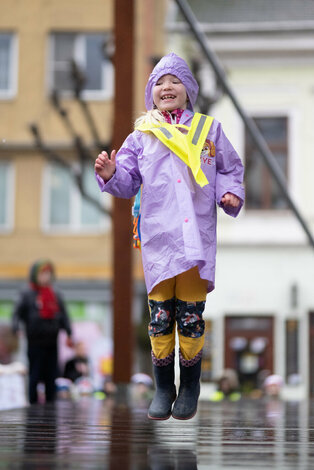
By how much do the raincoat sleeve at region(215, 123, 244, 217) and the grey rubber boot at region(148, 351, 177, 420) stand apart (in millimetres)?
625

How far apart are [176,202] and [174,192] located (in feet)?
0.13

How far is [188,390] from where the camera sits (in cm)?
396

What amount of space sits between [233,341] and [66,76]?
6.66m

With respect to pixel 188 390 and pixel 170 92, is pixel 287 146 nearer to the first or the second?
pixel 170 92

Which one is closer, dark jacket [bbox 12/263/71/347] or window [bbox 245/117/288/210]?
dark jacket [bbox 12/263/71/347]

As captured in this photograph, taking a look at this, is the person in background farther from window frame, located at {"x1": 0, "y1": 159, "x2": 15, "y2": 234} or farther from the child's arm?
window frame, located at {"x1": 0, "y1": 159, "x2": 15, "y2": 234}

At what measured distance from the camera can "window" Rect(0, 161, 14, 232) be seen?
70.1 feet

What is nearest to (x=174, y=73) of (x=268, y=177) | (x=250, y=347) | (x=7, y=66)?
(x=250, y=347)

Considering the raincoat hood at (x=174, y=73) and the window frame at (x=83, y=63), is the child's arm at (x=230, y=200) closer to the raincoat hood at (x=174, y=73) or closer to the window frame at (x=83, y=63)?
the raincoat hood at (x=174, y=73)

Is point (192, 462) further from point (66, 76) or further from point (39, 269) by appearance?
point (66, 76)

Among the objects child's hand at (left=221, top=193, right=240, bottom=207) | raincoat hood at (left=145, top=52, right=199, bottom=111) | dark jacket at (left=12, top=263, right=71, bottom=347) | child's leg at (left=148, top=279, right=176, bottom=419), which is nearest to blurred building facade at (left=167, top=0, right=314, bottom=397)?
dark jacket at (left=12, top=263, right=71, bottom=347)

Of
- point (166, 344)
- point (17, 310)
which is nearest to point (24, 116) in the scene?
point (17, 310)

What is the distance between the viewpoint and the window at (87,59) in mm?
21578

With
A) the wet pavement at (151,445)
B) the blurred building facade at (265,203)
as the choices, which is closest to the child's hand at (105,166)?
the wet pavement at (151,445)
